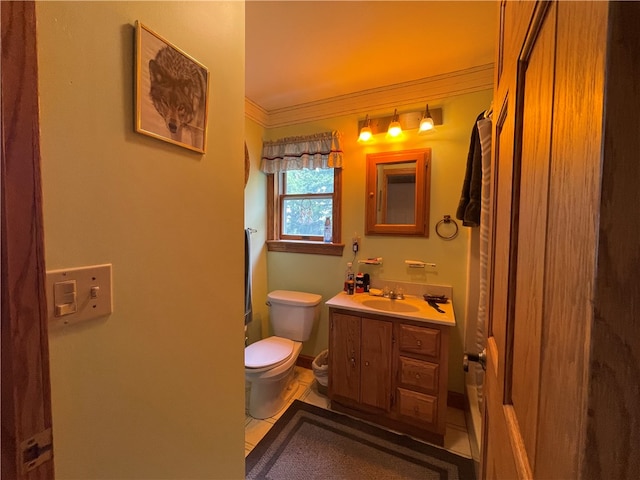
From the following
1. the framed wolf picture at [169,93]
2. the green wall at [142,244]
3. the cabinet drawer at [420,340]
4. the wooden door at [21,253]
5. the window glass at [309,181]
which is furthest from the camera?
the window glass at [309,181]

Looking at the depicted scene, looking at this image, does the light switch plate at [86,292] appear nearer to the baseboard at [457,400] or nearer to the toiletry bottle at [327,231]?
the toiletry bottle at [327,231]

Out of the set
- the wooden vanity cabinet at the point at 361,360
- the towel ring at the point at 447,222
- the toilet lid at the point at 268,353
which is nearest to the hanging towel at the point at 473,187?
the towel ring at the point at 447,222

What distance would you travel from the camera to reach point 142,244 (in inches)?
26.0

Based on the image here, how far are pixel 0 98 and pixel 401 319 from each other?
1793 mm

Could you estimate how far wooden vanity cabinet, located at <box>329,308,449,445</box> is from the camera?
1662mm

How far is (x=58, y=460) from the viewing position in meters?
0.52

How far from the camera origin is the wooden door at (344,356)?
73.4 inches

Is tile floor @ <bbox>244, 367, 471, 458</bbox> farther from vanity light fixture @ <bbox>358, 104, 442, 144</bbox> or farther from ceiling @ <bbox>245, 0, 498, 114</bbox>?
ceiling @ <bbox>245, 0, 498, 114</bbox>

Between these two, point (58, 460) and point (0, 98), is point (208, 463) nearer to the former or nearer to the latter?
point (58, 460)

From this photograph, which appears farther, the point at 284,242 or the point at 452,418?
the point at 284,242

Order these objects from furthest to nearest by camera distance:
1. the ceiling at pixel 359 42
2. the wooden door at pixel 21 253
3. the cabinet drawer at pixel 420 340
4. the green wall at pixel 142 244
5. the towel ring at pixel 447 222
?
the towel ring at pixel 447 222, the cabinet drawer at pixel 420 340, the ceiling at pixel 359 42, the green wall at pixel 142 244, the wooden door at pixel 21 253

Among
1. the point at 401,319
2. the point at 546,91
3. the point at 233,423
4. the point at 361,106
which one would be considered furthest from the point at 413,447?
the point at 361,106

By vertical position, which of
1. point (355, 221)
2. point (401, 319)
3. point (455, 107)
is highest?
point (455, 107)

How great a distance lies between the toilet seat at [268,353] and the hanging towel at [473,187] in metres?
1.51
